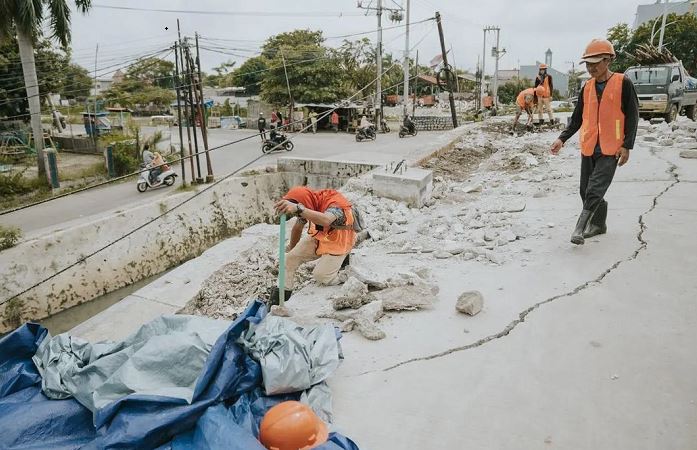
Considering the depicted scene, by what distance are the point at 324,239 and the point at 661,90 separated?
11.8 metres

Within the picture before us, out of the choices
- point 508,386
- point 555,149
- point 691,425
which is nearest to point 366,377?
point 508,386

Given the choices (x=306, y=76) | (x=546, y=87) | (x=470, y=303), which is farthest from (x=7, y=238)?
(x=306, y=76)

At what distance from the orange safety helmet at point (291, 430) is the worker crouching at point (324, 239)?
5.98ft

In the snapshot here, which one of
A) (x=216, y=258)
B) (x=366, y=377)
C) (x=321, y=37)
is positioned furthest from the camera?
(x=321, y=37)

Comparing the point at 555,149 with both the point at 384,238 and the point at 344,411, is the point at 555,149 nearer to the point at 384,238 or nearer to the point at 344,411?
the point at 384,238

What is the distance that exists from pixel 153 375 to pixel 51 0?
1350 centimetres

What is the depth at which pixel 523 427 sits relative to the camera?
1.95m

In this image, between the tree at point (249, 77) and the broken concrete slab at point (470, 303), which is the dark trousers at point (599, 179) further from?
the tree at point (249, 77)

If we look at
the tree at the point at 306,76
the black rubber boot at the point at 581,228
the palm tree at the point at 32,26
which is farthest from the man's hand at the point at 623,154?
the tree at the point at 306,76

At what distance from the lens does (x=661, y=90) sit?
1174cm

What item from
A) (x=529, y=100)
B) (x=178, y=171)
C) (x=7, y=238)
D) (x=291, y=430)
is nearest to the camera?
(x=291, y=430)

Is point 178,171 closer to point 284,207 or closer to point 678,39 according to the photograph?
point 284,207

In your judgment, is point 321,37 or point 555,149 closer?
point 555,149

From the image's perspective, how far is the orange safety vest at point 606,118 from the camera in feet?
11.4
